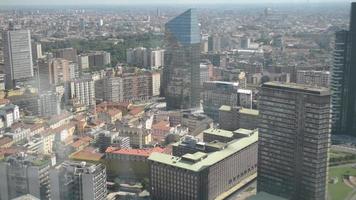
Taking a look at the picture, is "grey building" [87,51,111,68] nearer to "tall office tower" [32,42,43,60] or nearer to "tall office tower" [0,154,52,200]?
"tall office tower" [32,42,43,60]

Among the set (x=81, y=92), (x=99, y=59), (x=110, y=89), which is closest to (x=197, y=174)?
(x=81, y=92)

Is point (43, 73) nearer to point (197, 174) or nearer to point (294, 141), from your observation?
point (197, 174)

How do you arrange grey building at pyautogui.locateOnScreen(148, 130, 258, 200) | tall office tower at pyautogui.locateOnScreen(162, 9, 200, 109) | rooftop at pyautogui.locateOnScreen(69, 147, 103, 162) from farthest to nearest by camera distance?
tall office tower at pyautogui.locateOnScreen(162, 9, 200, 109), rooftop at pyautogui.locateOnScreen(69, 147, 103, 162), grey building at pyautogui.locateOnScreen(148, 130, 258, 200)

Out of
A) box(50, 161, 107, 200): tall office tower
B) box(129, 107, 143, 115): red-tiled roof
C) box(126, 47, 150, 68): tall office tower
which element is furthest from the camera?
box(126, 47, 150, 68): tall office tower

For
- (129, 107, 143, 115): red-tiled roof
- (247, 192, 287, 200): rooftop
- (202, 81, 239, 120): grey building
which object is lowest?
(247, 192, 287, 200): rooftop

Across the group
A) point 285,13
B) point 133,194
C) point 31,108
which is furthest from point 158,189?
point 285,13

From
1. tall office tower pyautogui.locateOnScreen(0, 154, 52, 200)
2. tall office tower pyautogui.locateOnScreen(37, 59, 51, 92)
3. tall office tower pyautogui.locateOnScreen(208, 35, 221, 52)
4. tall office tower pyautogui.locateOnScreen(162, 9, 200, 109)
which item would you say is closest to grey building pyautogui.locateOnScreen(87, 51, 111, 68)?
tall office tower pyautogui.locateOnScreen(37, 59, 51, 92)

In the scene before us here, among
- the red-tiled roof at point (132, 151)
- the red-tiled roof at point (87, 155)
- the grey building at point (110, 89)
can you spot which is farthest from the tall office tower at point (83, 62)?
the red-tiled roof at point (132, 151)
